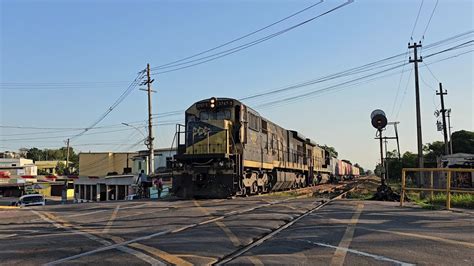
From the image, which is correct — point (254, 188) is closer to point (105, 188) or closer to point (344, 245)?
point (344, 245)

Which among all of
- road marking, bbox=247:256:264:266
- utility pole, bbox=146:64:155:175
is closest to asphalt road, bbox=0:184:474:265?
road marking, bbox=247:256:264:266

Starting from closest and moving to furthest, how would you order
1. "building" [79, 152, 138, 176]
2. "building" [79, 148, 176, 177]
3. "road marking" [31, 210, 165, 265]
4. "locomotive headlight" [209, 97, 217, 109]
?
"road marking" [31, 210, 165, 265] < "locomotive headlight" [209, 97, 217, 109] < "building" [79, 148, 176, 177] < "building" [79, 152, 138, 176]

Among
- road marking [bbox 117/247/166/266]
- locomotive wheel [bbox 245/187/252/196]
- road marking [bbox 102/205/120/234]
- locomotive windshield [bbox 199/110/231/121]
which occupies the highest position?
locomotive windshield [bbox 199/110/231/121]

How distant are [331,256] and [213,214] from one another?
6061 mm

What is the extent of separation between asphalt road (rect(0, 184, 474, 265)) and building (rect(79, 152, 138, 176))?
58044mm

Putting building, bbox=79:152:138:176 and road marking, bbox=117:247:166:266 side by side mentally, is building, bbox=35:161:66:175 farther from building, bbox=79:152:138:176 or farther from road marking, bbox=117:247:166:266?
road marking, bbox=117:247:166:266

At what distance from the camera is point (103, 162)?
7031 cm

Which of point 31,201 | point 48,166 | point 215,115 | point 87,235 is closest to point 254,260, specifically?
point 87,235

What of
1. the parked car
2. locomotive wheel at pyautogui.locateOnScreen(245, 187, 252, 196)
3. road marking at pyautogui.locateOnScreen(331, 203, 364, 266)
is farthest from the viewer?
the parked car

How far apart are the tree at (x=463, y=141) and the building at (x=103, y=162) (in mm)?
55086

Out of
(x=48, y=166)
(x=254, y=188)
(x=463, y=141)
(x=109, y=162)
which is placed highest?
(x=463, y=141)

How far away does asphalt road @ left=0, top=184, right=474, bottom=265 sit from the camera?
6.23m

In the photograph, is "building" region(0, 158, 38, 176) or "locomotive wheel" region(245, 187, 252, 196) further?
"building" region(0, 158, 38, 176)

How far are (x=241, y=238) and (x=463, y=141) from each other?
7671 cm
